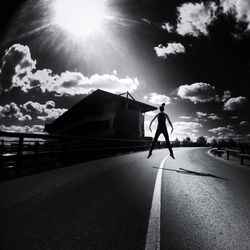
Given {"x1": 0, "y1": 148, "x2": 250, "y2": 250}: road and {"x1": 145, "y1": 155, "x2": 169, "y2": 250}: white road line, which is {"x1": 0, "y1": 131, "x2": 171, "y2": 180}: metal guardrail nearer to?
{"x1": 0, "y1": 148, "x2": 250, "y2": 250}: road

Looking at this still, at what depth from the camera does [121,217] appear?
2.97 metres

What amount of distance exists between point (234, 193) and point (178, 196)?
1.45 m

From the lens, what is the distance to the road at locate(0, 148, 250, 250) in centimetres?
226

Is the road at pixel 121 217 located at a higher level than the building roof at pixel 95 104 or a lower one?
lower

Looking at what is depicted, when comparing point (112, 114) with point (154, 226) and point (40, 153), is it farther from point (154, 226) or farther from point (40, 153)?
point (154, 226)

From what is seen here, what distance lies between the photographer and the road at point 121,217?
89.1 inches

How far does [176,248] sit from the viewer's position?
2164mm

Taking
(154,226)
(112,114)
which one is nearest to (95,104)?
(112,114)

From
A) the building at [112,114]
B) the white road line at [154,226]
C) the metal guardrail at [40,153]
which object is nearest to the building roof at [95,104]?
the building at [112,114]

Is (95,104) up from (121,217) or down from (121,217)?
up

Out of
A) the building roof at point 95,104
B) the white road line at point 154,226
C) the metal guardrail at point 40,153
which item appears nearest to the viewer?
the white road line at point 154,226

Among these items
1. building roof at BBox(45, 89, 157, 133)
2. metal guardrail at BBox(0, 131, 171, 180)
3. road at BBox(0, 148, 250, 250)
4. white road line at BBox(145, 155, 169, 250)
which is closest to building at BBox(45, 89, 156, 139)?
building roof at BBox(45, 89, 157, 133)

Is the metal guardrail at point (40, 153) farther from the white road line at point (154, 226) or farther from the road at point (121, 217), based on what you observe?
the white road line at point (154, 226)

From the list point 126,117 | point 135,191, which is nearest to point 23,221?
point 135,191
